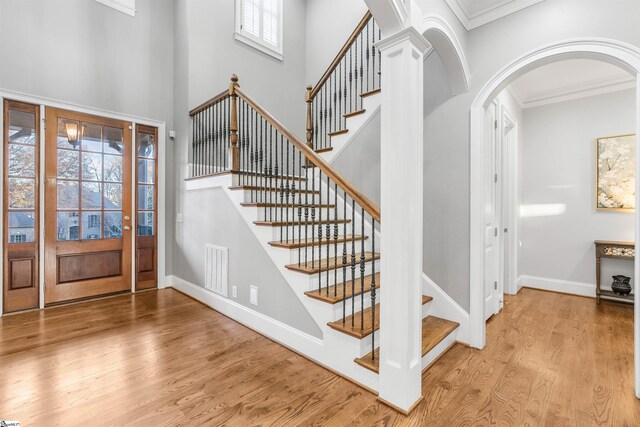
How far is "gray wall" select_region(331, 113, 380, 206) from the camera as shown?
3266mm

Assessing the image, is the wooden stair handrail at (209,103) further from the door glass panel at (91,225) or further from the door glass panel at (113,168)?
the door glass panel at (91,225)

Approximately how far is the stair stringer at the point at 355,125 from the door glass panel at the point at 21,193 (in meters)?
3.31

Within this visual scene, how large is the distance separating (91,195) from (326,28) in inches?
173

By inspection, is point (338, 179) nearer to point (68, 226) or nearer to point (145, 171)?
point (145, 171)

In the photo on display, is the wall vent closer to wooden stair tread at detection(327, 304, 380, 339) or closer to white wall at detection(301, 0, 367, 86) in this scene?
wooden stair tread at detection(327, 304, 380, 339)

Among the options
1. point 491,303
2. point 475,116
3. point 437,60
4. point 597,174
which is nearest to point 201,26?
point 437,60

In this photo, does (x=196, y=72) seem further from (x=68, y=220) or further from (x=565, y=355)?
(x=565, y=355)

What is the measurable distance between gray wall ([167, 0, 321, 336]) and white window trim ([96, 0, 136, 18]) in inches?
20.8

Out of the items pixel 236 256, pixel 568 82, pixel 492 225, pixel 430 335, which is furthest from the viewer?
pixel 568 82

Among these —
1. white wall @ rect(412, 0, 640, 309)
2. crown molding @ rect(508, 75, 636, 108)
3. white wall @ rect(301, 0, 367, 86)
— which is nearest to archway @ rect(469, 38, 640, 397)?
white wall @ rect(412, 0, 640, 309)

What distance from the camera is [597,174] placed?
13.3 ft

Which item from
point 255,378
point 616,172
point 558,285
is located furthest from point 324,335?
point 616,172

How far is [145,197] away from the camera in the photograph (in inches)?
→ 164

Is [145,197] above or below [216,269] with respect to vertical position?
above
